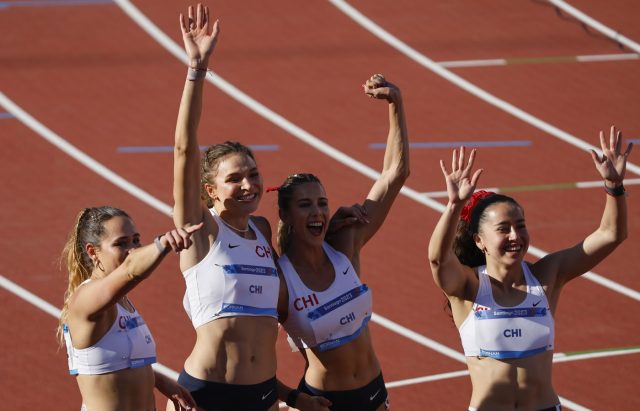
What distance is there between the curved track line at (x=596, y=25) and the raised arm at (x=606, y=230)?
5683mm

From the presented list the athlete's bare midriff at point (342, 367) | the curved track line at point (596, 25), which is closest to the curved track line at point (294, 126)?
the curved track line at point (596, 25)

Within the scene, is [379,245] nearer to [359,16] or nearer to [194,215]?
[359,16]

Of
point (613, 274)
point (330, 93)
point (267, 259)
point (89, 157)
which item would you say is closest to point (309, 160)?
point (330, 93)

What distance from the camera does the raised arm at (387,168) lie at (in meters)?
5.13

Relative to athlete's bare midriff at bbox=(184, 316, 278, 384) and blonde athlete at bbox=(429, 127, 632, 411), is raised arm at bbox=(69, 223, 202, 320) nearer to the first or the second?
athlete's bare midriff at bbox=(184, 316, 278, 384)

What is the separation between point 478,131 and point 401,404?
130 inches

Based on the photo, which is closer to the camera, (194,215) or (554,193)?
(194,215)

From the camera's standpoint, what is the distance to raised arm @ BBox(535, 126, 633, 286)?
4750 millimetres

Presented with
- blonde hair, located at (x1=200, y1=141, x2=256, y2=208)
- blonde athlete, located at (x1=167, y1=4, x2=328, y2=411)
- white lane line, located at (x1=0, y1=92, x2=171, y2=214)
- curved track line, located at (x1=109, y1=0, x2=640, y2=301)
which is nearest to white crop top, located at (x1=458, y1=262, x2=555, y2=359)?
blonde athlete, located at (x1=167, y1=4, x2=328, y2=411)

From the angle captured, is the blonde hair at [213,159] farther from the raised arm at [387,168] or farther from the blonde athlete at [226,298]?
the raised arm at [387,168]

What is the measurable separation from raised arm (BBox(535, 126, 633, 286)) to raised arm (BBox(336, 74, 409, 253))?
2.62 ft

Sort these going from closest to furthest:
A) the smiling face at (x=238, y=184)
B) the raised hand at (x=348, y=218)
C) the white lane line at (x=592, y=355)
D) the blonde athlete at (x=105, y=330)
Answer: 1. the blonde athlete at (x=105, y=330)
2. the smiling face at (x=238, y=184)
3. the raised hand at (x=348, y=218)
4. the white lane line at (x=592, y=355)

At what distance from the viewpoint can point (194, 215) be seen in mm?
A: 4391

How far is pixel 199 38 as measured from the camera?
14.8 ft
